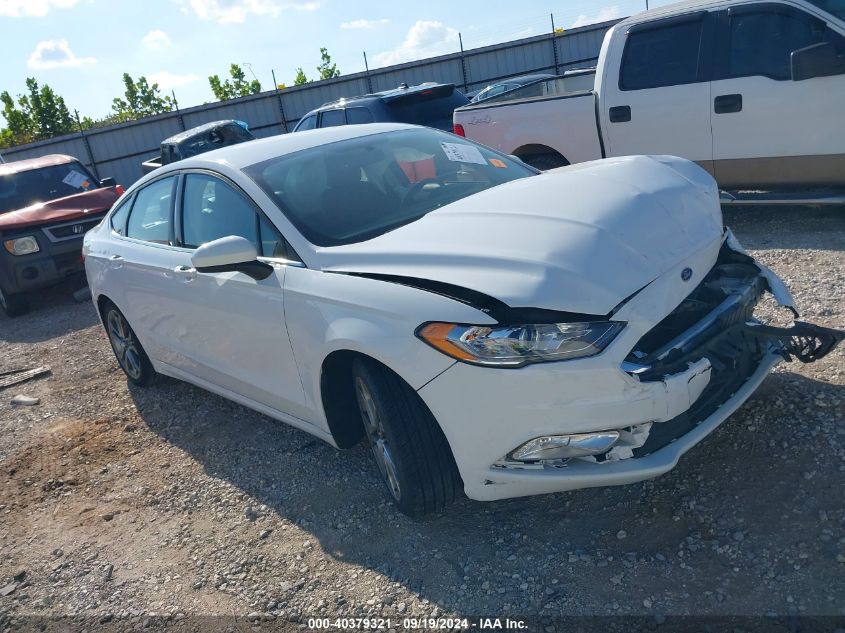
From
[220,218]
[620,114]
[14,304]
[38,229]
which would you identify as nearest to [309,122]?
[38,229]

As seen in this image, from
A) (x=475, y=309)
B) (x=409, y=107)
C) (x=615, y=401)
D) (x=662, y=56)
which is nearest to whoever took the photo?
(x=615, y=401)

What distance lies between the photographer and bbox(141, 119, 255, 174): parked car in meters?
15.7

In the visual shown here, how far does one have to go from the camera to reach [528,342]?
2.75m

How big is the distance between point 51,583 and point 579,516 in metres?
2.48

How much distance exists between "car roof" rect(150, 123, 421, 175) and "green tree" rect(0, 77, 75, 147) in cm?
3202

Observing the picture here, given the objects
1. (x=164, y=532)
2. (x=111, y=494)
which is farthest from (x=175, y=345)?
(x=164, y=532)

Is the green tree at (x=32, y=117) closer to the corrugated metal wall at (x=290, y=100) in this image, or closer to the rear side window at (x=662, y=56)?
the corrugated metal wall at (x=290, y=100)

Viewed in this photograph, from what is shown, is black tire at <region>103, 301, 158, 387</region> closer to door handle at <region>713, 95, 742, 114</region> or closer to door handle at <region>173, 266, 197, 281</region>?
door handle at <region>173, 266, 197, 281</region>

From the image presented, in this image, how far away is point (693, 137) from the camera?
268 inches

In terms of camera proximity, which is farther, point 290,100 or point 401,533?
point 290,100

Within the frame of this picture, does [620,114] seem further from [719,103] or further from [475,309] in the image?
[475,309]

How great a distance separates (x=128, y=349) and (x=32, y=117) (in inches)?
1251

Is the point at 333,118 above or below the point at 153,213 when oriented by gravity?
above

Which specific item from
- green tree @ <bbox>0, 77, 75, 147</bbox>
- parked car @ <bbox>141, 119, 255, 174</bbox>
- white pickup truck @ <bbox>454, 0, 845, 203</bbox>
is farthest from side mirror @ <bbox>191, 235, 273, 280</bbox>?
green tree @ <bbox>0, 77, 75, 147</bbox>
